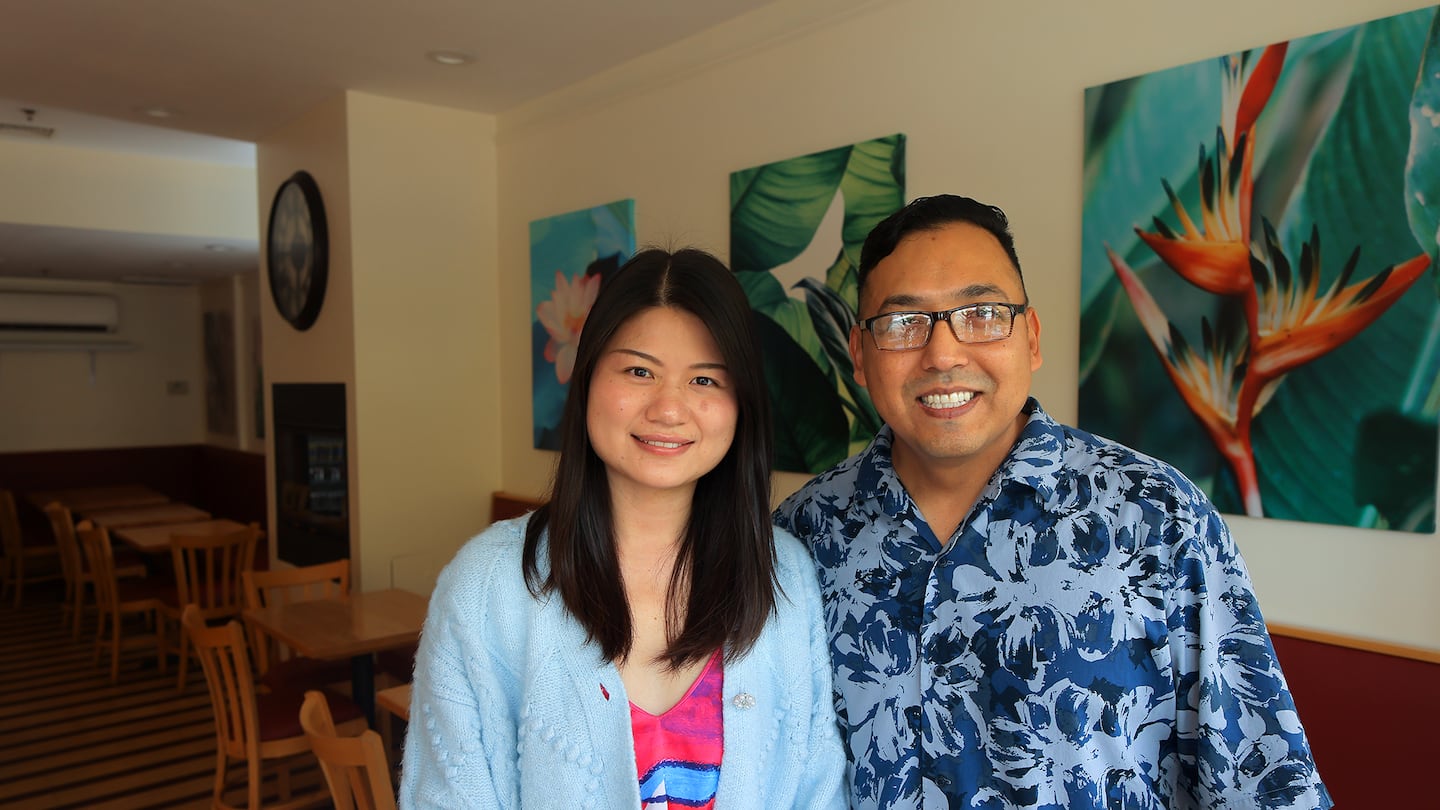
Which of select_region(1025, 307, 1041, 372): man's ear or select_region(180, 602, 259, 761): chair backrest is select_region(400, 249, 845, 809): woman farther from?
select_region(180, 602, 259, 761): chair backrest

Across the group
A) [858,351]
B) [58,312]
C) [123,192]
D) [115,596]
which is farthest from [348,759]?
[58,312]

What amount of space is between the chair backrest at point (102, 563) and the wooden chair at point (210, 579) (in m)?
0.39

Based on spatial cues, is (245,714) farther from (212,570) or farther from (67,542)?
(67,542)

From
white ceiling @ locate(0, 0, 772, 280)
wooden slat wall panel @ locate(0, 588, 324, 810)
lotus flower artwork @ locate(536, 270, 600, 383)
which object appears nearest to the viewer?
white ceiling @ locate(0, 0, 772, 280)

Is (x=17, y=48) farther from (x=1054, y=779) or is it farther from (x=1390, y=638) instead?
(x=1390, y=638)

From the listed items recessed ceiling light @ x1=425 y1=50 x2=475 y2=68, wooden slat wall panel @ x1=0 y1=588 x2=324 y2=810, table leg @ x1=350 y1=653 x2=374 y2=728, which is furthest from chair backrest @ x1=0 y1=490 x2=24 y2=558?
recessed ceiling light @ x1=425 y1=50 x2=475 y2=68

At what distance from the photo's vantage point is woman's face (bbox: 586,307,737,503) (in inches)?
48.4

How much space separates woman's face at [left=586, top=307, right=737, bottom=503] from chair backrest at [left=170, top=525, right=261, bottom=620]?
449cm

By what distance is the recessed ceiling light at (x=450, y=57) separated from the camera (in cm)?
360

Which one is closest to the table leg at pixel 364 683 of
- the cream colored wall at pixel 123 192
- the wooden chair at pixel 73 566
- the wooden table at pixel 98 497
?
the wooden chair at pixel 73 566

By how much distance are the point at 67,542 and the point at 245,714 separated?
13.4 ft

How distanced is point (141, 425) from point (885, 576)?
9.65 meters

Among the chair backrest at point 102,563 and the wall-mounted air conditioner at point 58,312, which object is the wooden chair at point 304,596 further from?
the wall-mounted air conditioner at point 58,312

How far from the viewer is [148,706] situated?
485 centimetres
